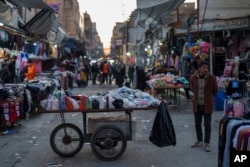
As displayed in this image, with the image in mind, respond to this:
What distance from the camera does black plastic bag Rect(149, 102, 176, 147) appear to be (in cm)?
828

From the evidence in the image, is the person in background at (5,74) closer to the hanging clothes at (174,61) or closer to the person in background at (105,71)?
the hanging clothes at (174,61)

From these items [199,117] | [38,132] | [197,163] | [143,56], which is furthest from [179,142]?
[143,56]

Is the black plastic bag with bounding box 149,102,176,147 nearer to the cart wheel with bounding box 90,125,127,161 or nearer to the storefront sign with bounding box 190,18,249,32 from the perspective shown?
the cart wheel with bounding box 90,125,127,161

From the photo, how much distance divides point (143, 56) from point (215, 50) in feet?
75.6

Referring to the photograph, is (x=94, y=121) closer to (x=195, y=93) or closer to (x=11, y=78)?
(x=195, y=93)

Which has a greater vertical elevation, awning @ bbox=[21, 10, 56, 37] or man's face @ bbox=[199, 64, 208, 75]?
awning @ bbox=[21, 10, 56, 37]

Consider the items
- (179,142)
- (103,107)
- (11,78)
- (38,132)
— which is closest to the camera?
(103,107)

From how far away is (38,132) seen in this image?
1207 cm

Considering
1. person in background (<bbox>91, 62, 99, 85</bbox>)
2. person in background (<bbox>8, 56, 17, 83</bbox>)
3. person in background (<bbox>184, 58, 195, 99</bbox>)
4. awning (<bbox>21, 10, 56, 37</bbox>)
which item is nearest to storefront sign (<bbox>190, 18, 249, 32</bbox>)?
person in background (<bbox>184, 58, 195, 99</bbox>)

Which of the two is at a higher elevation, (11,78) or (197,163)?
(11,78)

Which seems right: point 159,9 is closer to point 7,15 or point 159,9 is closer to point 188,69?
point 188,69

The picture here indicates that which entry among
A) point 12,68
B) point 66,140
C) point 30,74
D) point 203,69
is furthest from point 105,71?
point 66,140

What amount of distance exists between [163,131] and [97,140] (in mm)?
1282

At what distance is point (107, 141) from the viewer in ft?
28.4
